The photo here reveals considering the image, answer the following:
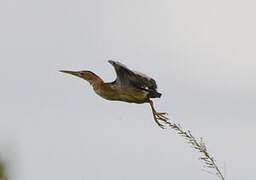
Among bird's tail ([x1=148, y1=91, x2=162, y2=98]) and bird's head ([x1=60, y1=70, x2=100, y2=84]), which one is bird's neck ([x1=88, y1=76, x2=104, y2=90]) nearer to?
bird's head ([x1=60, y1=70, x2=100, y2=84])

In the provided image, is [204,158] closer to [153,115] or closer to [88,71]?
[153,115]

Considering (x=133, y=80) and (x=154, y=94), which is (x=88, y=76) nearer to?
(x=133, y=80)

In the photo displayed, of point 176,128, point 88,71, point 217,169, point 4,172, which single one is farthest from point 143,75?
point 4,172

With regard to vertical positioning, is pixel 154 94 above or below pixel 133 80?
below

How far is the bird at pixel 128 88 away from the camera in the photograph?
20.3ft

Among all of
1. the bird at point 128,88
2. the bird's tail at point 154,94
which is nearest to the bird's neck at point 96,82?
the bird at point 128,88

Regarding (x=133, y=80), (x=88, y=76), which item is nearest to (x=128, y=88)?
(x=133, y=80)

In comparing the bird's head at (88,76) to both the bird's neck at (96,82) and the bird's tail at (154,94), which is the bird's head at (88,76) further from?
the bird's tail at (154,94)

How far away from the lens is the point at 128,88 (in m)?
6.27

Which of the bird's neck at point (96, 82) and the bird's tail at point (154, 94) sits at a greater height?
the bird's neck at point (96, 82)

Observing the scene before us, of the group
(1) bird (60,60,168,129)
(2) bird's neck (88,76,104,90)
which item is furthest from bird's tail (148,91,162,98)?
(2) bird's neck (88,76,104,90)

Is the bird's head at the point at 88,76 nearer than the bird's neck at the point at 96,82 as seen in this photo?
No

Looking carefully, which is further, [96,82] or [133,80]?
[96,82]

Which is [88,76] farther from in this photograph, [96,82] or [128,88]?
[128,88]
